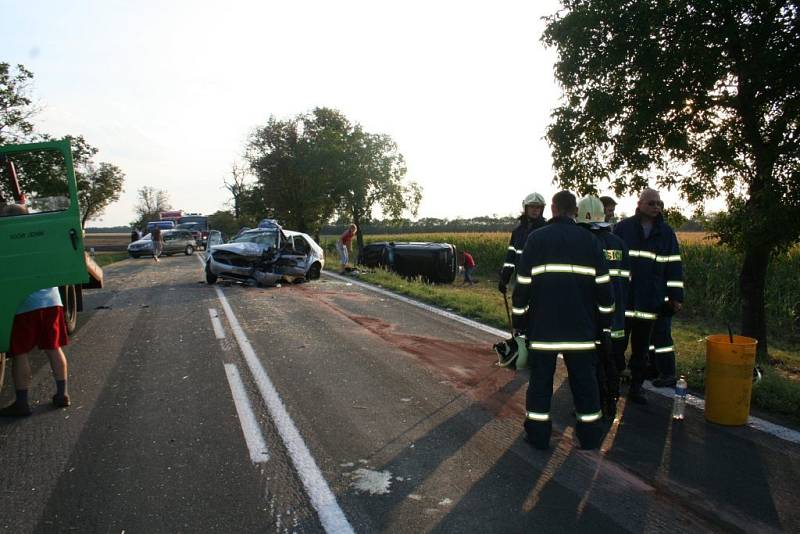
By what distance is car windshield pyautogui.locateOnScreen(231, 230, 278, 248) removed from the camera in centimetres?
1488

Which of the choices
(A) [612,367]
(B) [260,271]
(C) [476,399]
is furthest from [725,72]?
(B) [260,271]

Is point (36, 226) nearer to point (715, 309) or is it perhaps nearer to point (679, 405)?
point (679, 405)

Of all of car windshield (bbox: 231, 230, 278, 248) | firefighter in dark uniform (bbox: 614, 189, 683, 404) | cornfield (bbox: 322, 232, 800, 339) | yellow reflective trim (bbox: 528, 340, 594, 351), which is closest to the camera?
yellow reflective trim (bbox: 528, 340, 594, 351)

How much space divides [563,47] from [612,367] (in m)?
4.67

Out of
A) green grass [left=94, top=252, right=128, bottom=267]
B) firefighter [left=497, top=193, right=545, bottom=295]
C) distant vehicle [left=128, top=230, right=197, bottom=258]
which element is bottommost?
green grass [left=94, top=252, right=128, bottom=267]

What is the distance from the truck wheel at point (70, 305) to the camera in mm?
7863

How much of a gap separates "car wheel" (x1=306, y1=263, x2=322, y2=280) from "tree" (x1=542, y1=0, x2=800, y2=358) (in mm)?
9577

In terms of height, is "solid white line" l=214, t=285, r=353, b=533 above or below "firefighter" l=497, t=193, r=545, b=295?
below

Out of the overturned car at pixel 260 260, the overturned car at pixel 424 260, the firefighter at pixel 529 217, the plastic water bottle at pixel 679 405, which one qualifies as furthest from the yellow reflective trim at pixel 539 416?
the overturned car at pixel 424 260

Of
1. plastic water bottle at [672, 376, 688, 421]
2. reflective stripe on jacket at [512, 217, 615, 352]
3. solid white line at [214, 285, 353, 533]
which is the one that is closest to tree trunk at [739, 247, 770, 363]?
plastic water bottle at [672, 376, 688, 421]

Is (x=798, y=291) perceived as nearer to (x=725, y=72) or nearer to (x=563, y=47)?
(x=725, y=72)

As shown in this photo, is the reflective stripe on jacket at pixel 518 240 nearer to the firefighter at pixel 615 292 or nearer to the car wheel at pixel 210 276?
the firefighter at pixel 615 292

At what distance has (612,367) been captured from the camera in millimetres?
4426

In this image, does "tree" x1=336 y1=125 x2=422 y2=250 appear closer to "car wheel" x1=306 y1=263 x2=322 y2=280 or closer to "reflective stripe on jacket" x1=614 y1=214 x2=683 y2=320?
"car wheel" x1=306 y1=263 x2=322 y2=280
